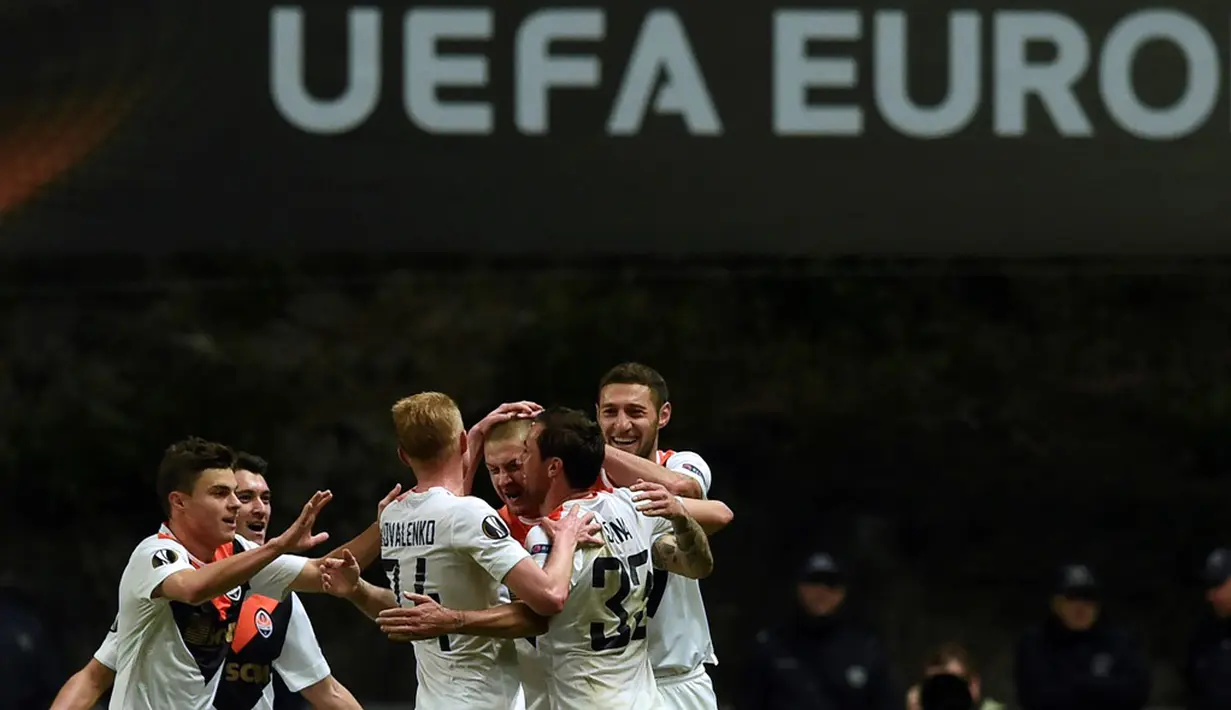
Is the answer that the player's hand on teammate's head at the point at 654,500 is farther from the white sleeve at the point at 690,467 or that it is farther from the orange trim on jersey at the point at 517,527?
the white sleeve at the point at 690,467

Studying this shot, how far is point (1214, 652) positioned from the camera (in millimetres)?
12797

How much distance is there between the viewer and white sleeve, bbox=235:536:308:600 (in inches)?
363

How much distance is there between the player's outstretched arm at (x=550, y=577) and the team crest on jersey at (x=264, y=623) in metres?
1.75

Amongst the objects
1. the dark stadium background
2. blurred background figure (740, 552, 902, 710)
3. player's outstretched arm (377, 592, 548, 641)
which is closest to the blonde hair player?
player's outstretched arm (377, 592, 548, 641)

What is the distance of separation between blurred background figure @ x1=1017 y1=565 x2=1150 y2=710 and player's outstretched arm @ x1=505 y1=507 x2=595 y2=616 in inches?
206

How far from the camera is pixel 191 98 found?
499 inches

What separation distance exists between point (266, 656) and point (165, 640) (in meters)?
0.86

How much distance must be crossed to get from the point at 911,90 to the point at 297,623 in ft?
15.4

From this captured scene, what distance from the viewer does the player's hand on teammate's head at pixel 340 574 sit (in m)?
8.47

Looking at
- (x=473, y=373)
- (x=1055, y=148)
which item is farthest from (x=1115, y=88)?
(x=473, y=373)

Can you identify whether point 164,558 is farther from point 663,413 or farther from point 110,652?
point 663,413

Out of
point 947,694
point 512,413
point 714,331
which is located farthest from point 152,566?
point 714,331

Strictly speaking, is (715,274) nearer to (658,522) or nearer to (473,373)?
(473,373)

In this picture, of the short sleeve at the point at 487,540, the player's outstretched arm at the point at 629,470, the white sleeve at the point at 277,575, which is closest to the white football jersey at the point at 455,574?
the short sleeve at the point at 487,540
